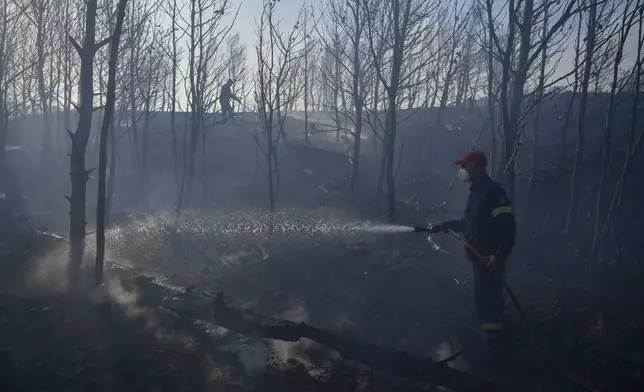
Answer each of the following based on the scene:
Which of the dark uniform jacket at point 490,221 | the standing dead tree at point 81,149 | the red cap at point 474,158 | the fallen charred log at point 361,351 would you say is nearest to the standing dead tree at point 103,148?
the standing dead tree at point 81,149

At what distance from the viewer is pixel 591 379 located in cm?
534

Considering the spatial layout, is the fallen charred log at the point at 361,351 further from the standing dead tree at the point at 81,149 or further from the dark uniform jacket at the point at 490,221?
the standing dead tree at the point at 81,149

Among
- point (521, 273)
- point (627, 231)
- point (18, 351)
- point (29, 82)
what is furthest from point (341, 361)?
point (29, 82)

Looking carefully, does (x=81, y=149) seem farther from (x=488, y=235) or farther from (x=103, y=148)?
(x=488, y=235)

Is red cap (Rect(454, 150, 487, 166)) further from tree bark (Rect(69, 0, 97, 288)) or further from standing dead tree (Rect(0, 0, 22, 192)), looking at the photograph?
standing dead tree (Rect(0, 0, 22, 192))

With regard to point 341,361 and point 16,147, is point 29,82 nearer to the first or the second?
point 16,147

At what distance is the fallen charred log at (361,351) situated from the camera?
5.05 meters

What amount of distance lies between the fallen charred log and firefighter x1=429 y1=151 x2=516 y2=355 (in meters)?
1.01

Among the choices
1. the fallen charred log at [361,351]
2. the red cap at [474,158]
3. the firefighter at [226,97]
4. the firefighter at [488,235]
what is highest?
the firefighter at [226,97]

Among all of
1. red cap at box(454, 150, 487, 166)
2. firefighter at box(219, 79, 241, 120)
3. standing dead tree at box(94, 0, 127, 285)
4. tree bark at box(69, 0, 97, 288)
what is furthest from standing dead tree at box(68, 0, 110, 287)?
firefighter at box(219, 79, 241, 120)

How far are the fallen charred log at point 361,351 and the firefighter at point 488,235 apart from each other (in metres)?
1.01

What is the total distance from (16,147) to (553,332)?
34.7m

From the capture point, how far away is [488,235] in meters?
5.92

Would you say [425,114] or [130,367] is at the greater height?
[425,114]
